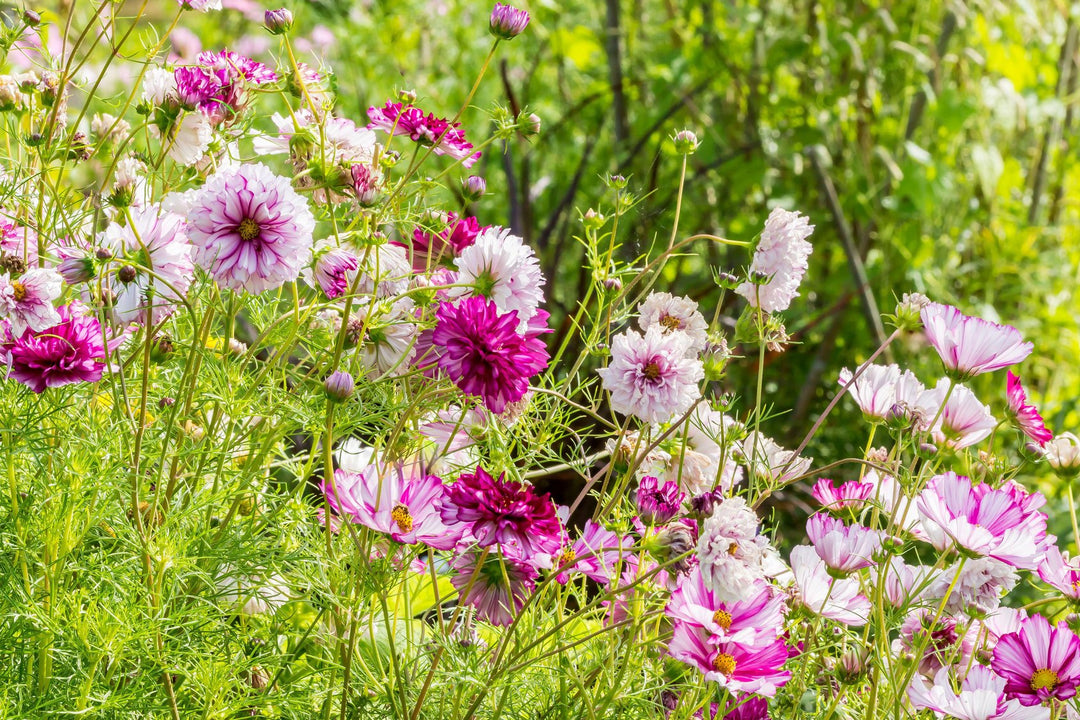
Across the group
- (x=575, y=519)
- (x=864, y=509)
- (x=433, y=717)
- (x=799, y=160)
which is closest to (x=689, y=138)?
(x=864, y=509)

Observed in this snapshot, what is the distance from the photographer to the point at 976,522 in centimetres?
67

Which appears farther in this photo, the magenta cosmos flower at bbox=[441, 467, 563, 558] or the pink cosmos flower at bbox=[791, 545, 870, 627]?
the pink cosmos flower at bbox=[791, 545, 870, 627]

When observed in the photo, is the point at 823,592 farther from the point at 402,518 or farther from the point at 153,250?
the point at 153,250

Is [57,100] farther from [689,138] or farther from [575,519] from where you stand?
[575,519]

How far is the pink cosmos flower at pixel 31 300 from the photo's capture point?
27.5 inches

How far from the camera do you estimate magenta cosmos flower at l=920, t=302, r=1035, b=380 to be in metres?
0.67

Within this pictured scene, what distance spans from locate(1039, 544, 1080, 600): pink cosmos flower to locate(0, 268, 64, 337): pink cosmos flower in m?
0.66

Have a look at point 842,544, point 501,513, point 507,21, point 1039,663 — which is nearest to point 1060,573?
point 1039,663

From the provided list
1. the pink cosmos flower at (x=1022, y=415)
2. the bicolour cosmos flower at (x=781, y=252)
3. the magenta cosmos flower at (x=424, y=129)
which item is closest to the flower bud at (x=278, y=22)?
the magenta cosmos flower at (x=424, y=129)

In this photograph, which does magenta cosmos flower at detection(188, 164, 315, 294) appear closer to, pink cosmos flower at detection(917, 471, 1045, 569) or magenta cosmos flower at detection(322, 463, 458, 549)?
magenta cosmos flower at detection(322, 463, 458, 549)

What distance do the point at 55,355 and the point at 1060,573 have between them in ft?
2.16

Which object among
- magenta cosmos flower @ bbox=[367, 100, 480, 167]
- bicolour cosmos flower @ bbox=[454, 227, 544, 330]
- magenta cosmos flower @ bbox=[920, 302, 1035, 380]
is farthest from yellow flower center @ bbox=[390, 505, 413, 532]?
magenta cosmos flower @ bbox=[920, 302, 1035, 380]

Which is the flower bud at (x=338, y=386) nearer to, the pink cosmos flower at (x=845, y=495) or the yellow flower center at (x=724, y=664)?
the yellow flower center at (x=724, y=664)

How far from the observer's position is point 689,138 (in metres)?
0.75
